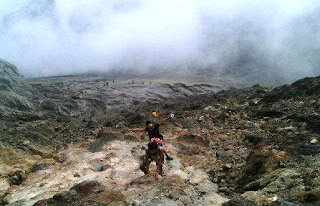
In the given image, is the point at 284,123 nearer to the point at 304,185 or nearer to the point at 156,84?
the point at 304,185

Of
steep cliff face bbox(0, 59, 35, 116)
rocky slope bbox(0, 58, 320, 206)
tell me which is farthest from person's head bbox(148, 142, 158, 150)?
steep cliff face bbox(0, 59, 35, 116)

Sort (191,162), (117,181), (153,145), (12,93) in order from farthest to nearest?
(12,93)
(191,162)
(117,181)
(153,145)

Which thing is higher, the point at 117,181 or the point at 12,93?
the point at 12,93

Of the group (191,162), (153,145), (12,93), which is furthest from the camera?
(12,93)

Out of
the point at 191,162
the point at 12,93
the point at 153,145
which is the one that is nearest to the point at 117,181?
the point at 153,145

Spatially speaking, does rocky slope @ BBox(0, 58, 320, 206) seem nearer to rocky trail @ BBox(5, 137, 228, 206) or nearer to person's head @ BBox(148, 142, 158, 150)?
rocky trail @ BBox(5, 137, 228, 206)

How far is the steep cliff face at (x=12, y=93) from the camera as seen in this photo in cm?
4494

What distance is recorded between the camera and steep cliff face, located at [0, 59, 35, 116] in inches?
1769

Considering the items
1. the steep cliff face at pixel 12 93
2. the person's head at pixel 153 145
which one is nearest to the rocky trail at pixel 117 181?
the person's head at pixel 153 145

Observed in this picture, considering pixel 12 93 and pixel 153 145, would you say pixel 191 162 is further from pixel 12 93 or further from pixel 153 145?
pixel 12 93

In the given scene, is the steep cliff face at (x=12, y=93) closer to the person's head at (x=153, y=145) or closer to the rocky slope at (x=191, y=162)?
the rocky slope at (x=191, y=162)

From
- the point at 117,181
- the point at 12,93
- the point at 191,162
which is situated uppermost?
the point at 12,93

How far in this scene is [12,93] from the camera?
50375 millimetres

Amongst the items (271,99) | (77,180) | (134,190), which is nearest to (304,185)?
(134,190)
